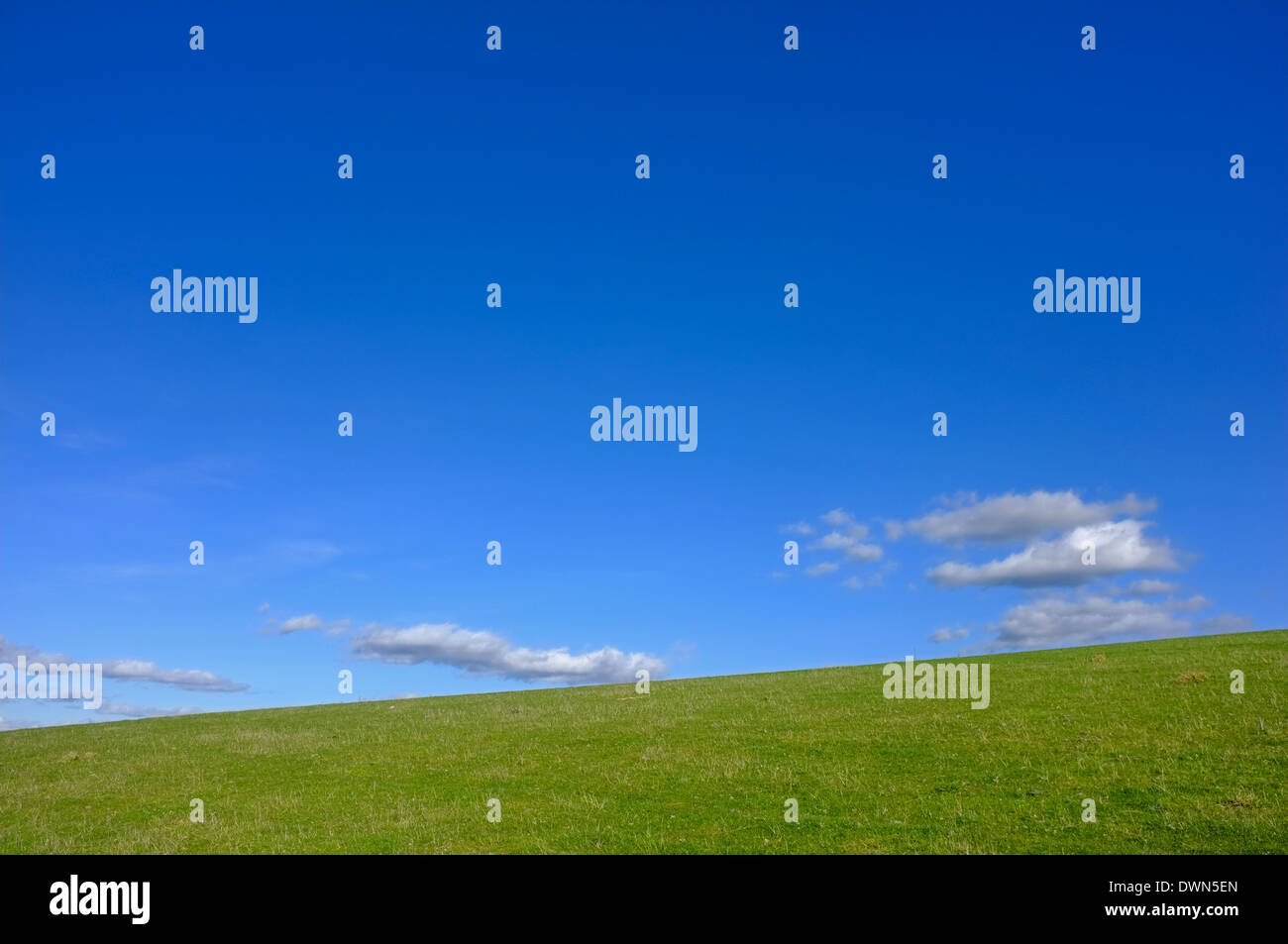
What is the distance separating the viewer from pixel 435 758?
34.3 metres

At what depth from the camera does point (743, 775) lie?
92.1 feet

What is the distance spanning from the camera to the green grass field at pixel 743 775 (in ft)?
73.9

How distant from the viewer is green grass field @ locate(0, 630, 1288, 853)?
22.5 meters

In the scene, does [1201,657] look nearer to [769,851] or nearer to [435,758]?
[769,851]
